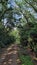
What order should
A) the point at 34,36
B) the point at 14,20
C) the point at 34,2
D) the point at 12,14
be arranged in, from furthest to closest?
the point at 14,20 < the point at 12,14 < the point at 34,2 < the point at 34,36

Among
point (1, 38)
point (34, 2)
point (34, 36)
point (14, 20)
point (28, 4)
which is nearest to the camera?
point (34, 36)

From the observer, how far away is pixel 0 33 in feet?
150

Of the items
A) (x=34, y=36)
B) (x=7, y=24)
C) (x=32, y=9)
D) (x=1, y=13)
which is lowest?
(x=7, y=24)

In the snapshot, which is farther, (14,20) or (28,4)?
(14,20)

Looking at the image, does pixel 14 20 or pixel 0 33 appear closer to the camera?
pixel 0 33

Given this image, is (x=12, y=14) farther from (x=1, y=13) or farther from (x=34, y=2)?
(x=34, y=2)

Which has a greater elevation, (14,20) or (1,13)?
(1,13)

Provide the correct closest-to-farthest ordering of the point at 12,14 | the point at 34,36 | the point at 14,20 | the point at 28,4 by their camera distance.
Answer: the point at 34,36 → the point at 28,4 → the point at 12,14 → the point at 14,20

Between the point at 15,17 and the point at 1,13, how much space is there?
14.4 m

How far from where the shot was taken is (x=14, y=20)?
2527 inches

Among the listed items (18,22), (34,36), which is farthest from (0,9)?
(34,36)

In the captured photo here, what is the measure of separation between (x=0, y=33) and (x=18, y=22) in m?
18.3

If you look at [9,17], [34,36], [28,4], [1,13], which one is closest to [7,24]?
[9,17]

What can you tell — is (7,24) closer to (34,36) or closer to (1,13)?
(1,13)
